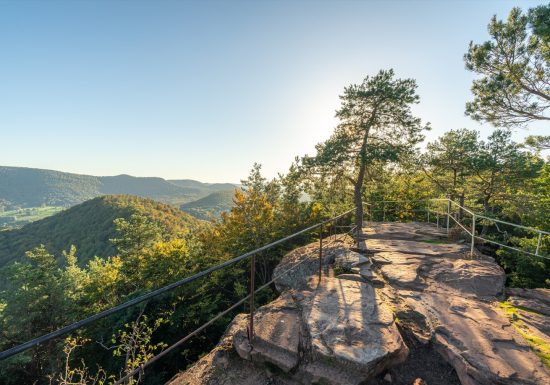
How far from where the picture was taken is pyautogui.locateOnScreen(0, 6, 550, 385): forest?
778 cm

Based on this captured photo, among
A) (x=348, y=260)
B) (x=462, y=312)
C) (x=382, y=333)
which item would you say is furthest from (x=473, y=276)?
(x=382, y=333)

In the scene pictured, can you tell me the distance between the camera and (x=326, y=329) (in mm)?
2967

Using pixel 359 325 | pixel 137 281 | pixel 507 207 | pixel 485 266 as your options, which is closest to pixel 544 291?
pixel 485 266

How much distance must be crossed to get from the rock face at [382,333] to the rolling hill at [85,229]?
209 feet

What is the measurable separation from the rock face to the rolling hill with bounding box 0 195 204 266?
209ft

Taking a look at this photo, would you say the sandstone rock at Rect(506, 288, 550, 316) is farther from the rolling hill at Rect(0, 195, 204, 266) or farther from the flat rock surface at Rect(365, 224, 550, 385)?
the rolling hill at Rect(0, 195, 204, 266)

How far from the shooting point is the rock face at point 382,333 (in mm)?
2535

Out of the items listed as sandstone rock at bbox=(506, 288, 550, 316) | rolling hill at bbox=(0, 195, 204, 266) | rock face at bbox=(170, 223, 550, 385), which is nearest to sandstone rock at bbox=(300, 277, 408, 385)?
rock face at bbox=(170, 223, 550, 385)

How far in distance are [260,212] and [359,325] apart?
11.4 meters

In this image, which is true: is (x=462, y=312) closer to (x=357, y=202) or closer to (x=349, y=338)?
(x=349, y=338)

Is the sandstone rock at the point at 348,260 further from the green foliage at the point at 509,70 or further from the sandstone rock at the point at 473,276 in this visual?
the green foliage at the point at 509,70

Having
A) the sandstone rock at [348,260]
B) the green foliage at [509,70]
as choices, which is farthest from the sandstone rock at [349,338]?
the green foliage at [509,70]

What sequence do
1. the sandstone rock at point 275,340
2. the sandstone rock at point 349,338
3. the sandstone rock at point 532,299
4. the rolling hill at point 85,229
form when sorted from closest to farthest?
1. the sandstone rock at point 349,338
2. the sandstone rock at point 275,340
3. the sandstone rock at point 532,299
4. the rolling hill at point 85,229

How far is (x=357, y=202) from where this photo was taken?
36.0ft
